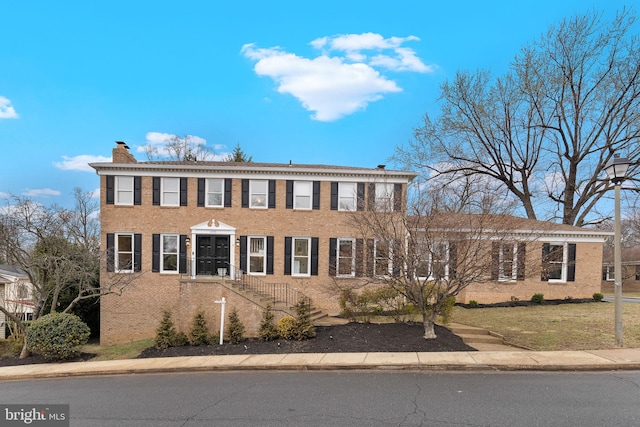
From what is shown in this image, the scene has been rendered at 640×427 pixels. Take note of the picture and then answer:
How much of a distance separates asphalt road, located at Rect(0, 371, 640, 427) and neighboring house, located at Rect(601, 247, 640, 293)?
3628 cm

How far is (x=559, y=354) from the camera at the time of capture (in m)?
8.49

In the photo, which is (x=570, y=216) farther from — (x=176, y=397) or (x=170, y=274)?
(x=176, y=397)

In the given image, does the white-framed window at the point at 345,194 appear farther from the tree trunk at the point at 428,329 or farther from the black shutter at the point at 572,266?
the black shutter at the point at 572,266

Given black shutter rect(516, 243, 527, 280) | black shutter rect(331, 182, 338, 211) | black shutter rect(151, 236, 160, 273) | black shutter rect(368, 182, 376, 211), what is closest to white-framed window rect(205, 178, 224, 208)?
black shutter rect(151, 236, 160, 273)

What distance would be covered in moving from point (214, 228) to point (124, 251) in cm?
465

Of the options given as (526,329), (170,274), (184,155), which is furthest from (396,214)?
(184,155)

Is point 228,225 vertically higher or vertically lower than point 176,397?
higher

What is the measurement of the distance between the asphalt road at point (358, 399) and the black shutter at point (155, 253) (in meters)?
9.77

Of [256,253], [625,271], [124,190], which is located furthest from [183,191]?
[625,271]

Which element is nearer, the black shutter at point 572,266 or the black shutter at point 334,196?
the black shutter at point 334,196

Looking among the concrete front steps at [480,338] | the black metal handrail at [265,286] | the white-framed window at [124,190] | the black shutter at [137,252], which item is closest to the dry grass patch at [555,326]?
the concrete front steps at [480,338]

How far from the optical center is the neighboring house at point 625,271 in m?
35.8

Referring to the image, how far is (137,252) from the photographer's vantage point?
18.1 meters

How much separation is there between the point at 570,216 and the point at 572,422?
26.1 meters
